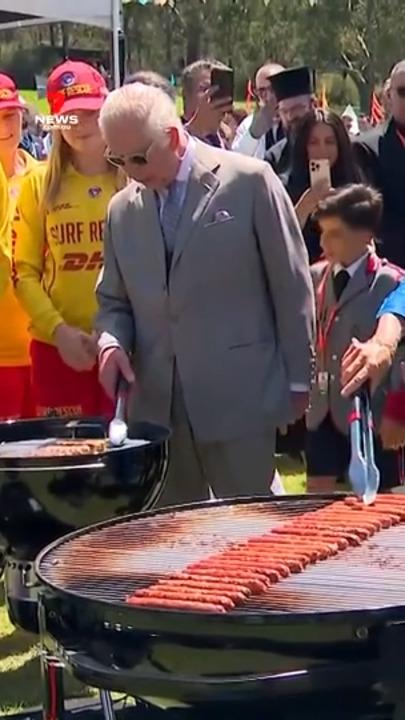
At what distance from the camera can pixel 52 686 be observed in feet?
9.60

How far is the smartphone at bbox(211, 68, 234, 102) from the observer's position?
7.20 meters

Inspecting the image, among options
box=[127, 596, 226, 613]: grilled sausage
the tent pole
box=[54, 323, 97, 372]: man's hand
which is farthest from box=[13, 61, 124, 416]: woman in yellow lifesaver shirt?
the tent pole

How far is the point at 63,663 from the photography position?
2.62 meters

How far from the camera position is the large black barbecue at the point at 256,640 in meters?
2.30

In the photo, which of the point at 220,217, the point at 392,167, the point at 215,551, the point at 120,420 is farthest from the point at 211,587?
the point at 392,167

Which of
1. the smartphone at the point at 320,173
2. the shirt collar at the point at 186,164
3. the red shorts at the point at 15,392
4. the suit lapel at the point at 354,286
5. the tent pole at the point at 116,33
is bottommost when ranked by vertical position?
the red shorts at the point at 15,392

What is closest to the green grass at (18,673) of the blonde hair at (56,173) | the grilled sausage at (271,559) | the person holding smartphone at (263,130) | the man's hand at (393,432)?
the man's hand at (393,432)

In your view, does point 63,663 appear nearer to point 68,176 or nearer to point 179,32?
point 68,176

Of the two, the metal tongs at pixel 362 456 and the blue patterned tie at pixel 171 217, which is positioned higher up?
the blue patterned tie at pixel 171 217

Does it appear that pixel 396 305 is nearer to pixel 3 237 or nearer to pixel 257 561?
pixel 257 561

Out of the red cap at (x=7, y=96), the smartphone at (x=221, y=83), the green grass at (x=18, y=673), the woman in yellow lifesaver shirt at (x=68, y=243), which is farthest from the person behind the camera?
the smartphone at (x=221, y=83)

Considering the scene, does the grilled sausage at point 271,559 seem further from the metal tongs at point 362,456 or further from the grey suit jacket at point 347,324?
the grey suit jacket at point 347,324

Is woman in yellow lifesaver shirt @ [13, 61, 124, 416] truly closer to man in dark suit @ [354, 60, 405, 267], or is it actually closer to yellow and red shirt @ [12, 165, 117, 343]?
yellow and red shirt @ [12, 165, 117, 343]

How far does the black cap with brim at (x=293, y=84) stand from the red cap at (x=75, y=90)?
217 centimetres
